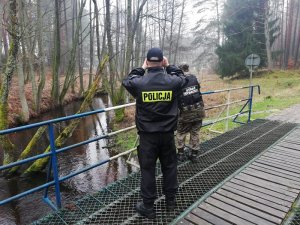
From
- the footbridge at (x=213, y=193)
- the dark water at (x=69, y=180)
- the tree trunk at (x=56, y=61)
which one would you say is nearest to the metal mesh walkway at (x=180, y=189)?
the footbridge at (x=213, y=193)

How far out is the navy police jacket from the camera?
2.85 m

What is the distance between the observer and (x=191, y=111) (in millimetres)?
4500

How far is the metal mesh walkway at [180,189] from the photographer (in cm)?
314

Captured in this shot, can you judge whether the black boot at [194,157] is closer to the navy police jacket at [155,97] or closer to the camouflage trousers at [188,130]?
the camouflage trousers at [188,130]

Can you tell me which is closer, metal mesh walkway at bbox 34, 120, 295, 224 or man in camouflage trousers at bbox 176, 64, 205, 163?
metal mesh walkway at bbox 34, 120, 295, 224

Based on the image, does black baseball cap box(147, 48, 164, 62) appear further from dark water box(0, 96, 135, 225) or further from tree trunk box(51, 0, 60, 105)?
tree trunk box(51, 0, 60, 105)

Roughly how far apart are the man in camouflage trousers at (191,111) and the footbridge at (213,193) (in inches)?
17.4

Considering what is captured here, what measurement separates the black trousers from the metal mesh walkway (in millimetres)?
328

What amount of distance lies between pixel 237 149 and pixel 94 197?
3.32 m

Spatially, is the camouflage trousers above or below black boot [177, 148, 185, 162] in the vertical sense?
above

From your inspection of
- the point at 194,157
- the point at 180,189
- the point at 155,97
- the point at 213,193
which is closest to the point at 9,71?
the point at 194,157

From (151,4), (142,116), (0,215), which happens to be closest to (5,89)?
(0,215)

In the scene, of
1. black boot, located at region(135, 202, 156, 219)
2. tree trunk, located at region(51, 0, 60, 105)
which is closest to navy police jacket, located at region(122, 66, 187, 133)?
black boot, located at region(135, 202, 156, 219)

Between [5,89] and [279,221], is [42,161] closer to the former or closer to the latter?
[5,89]
